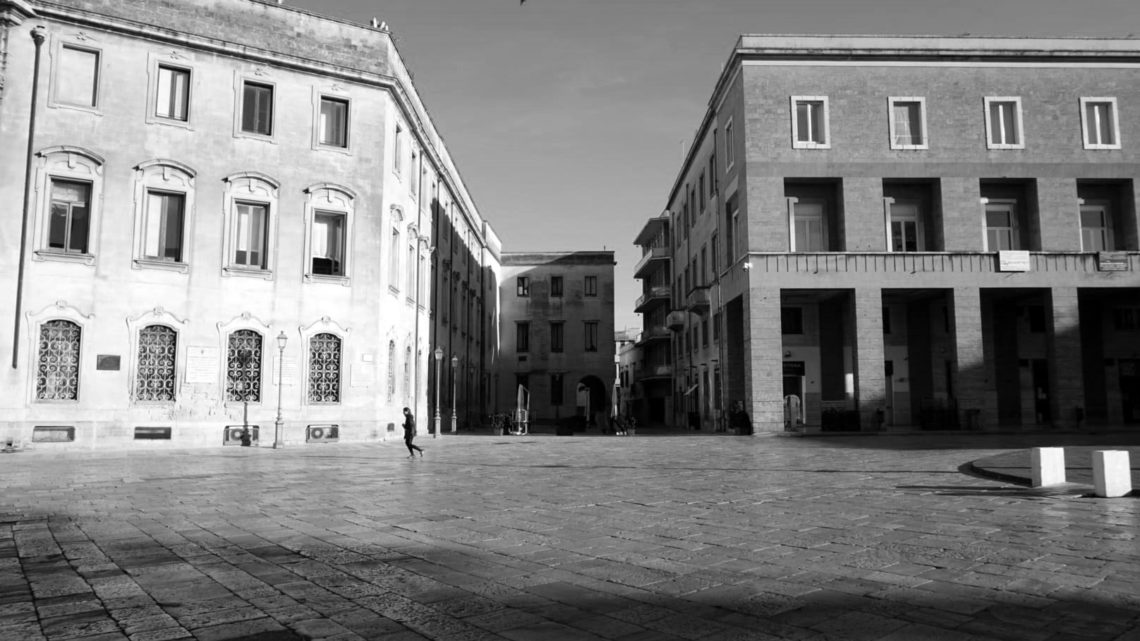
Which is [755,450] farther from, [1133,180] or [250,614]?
[1133,180]

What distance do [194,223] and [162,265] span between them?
5.19ft

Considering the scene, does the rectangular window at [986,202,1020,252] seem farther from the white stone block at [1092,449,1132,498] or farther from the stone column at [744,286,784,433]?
the white stone block at [1092,449,1132,498]

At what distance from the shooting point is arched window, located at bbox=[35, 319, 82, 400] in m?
21.9

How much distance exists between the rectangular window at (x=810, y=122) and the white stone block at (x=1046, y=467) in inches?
823

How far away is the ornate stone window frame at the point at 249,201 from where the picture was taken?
24.5 m

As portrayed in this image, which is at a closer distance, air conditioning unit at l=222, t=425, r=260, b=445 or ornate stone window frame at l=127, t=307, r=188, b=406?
ornate stone window frame at l=127, t=307, r=188, b=406

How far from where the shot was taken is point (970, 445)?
22.5m

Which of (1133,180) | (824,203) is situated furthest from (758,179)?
(1133,180)

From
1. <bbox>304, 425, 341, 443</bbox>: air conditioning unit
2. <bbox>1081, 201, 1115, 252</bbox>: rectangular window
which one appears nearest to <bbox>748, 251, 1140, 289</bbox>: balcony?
<bbox>1081, 201, 1115, 252</bbox>: rectangular window

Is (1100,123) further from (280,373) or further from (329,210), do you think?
(280,373)

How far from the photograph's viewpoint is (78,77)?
75.6 ft

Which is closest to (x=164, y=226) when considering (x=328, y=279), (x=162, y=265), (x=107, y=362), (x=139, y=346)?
(x=162, y=265)

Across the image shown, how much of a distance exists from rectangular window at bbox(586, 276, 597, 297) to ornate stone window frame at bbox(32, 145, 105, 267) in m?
39.3

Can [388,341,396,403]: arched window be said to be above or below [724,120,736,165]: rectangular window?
below
